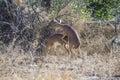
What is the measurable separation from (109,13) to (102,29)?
3013 mm

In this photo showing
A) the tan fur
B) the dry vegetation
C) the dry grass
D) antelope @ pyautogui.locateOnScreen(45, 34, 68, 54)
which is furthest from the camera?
antelope @ pyautogui.locateOnScreen(45, 34, 68, 54)

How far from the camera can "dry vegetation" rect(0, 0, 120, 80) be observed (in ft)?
21.6

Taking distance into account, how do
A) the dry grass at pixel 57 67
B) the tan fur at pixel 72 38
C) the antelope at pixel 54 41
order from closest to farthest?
the dry grass at pixel 57 67 < the tan fur at pixel 72 38 < the antelope at pixel 54 41

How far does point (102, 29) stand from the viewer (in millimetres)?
12383

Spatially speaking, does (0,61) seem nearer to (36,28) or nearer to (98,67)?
(98,67)

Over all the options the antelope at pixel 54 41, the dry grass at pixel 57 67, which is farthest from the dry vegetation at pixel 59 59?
the antelope at pixel 54 41

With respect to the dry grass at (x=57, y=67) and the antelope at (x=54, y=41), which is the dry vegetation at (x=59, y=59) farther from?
the antelope at (x=54, y=41)

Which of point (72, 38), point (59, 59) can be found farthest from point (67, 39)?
point (59, 59)

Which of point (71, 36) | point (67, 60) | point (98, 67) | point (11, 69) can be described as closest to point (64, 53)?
point (71, 36)

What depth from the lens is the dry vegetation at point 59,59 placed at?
6.57 meters

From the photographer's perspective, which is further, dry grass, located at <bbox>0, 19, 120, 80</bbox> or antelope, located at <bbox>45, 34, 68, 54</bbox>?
antelope, located at <bbox>45, 34, 68, 54</bbox>

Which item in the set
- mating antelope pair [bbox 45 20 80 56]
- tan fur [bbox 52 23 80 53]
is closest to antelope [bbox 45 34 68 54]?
mating antelope pair [bbox 45 20 80 56]

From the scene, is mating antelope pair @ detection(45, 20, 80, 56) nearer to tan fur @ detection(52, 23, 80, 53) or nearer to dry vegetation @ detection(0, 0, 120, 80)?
tan fur @ detection(52, 23, 80, 53)

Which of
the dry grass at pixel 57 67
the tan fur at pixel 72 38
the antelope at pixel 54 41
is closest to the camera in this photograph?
the dry grass at pixel 57 67
